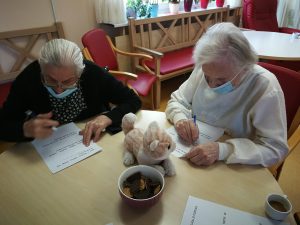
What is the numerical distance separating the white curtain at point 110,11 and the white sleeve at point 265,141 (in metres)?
2.10

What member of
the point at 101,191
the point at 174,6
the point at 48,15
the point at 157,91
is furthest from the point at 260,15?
the point at 101,191

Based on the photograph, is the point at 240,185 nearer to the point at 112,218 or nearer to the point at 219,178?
the point at 219,178

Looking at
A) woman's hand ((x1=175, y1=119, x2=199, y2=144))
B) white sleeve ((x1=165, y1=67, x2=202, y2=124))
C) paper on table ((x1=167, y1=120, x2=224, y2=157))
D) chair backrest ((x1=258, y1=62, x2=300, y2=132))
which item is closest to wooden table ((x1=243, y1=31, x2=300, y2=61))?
chair backrest ((x1=258, y1=62, x2=300, y2=132))

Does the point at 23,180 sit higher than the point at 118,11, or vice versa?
the point at 118,11

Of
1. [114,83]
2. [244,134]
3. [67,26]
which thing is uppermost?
[67,26]

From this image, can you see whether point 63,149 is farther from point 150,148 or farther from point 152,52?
point 152,52

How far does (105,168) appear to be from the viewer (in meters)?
0.90

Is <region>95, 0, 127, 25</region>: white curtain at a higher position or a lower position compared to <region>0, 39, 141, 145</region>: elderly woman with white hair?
higher

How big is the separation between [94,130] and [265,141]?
0.73 metres

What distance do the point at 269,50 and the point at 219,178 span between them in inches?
78.4

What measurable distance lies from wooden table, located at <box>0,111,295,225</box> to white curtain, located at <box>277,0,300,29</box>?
4.22m

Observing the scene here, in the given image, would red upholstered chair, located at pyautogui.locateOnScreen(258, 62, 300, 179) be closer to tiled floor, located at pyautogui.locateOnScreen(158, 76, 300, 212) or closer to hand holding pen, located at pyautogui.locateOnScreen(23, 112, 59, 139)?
tiled floor, located at pyautogui.locateOnScreen(158, 76, 300, 212)

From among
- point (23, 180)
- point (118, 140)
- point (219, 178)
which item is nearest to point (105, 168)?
point (118, 140)

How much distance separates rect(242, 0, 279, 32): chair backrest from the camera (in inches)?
143
